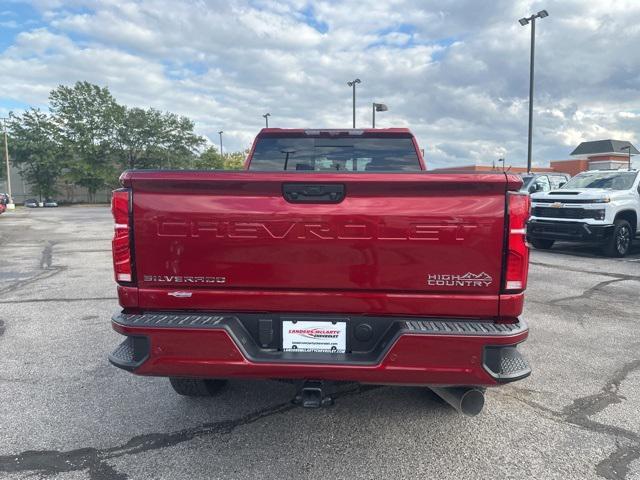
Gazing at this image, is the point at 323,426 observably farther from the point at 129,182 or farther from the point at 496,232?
the point at 129,182

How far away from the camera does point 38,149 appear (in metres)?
66.2

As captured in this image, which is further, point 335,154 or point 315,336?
point 335,154

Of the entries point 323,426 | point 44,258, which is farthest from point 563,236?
point 44,258

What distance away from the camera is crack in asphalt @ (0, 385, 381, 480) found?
274 centimetres

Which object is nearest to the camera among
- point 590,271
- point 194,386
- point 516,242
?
point 516,242

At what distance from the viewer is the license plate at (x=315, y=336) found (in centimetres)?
260

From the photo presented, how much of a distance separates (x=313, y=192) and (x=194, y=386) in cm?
188

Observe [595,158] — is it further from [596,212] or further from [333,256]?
[333,256]

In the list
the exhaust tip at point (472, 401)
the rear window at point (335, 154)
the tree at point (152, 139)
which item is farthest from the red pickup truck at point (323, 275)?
the tree at point (152, 139)

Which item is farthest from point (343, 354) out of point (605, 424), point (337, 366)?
point (605, 424)

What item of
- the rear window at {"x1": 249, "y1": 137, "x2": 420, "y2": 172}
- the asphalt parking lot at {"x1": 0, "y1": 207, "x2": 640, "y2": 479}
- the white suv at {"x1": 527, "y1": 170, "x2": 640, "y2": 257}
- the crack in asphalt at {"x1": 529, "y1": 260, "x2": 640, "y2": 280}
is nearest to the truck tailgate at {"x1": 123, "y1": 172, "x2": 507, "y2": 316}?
the asphalt parking lot at {"x1": 0, "y1": 207, "x2": 640, "y2": 479}

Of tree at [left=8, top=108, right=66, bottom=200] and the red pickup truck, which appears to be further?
tree at [left=8, top=108, right=66, bottom=200]

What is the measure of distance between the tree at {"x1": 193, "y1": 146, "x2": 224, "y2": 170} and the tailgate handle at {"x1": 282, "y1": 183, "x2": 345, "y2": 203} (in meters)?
72.8

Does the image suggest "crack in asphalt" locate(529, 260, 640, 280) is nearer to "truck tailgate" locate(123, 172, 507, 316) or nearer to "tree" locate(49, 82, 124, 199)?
"truck tailgate" locate(123, 172, 507, 316)
